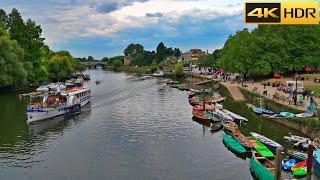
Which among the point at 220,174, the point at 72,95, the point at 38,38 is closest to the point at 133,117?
the point at 72,95

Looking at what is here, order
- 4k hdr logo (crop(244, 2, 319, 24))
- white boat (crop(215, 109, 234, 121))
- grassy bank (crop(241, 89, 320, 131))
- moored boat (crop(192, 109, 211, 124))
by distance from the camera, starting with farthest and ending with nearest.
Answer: moored boat (crop(192, 109, 211, 124))
white boat (crop(215, 109, 234, 121))
grassy bank (crop(241, 89, 320, 131))
4k hdr logo (crop(244, 2, 319, 24))

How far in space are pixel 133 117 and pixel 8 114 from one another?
64.5 feet

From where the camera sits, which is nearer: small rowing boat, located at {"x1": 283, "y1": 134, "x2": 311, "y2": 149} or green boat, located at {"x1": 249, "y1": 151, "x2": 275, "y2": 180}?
green boat, located at {"x1": 249, "y1": 151, "x2": 275, "y2": 180}

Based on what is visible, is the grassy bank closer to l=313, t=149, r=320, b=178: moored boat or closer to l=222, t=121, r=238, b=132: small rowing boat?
l=222, t=121, r=238, b=132: small rowing boat

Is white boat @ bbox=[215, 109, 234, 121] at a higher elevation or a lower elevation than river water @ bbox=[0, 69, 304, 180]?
higher

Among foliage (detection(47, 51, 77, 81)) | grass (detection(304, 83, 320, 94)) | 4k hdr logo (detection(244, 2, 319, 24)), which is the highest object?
4k hdr logo (detection(244, 2, 319, 24))

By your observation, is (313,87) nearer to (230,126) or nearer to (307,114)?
(307,114)

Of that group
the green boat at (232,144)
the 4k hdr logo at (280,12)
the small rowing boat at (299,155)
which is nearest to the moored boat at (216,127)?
the green boat at (232,144)

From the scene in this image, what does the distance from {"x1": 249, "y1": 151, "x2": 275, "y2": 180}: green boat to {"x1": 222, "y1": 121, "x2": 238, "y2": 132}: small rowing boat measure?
489 inches

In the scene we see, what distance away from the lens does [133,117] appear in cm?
6159

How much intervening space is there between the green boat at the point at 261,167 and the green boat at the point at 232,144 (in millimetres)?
3596

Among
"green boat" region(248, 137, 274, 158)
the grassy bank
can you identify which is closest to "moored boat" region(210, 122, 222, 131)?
the grassy bank

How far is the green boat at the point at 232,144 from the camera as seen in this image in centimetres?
4059

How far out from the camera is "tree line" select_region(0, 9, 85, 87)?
90.2 m
